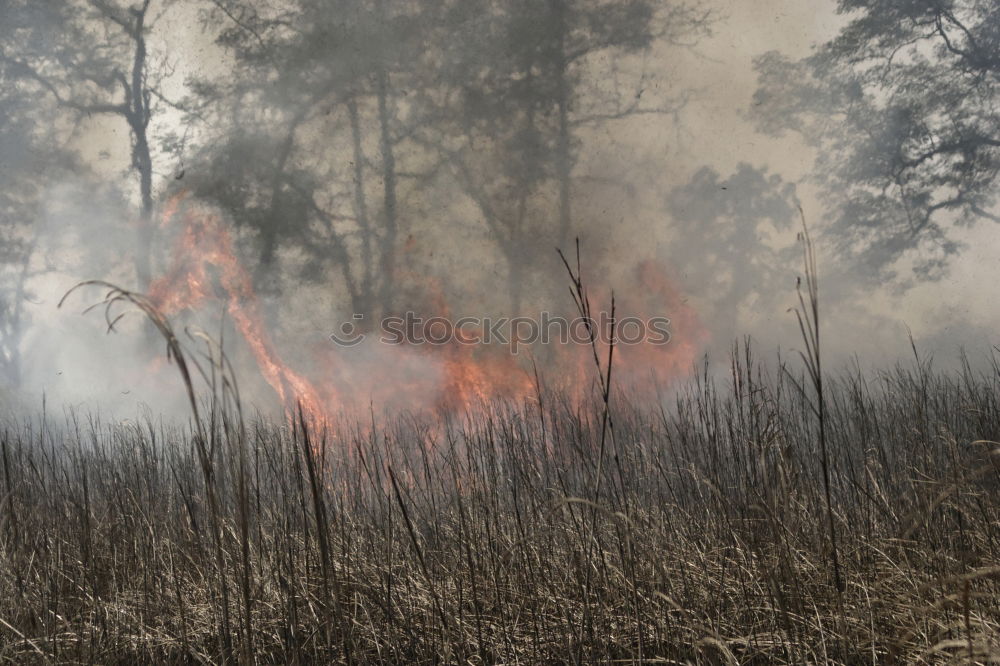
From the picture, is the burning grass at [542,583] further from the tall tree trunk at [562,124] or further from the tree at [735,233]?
the tall tree trunk at [562,124]

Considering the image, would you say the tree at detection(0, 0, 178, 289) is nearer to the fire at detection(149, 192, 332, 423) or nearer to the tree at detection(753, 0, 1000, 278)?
the fire at detection(149, 192, 332, 423)

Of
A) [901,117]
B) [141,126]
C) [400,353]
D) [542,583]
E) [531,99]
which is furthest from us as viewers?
[141,126]

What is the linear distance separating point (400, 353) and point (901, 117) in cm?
605

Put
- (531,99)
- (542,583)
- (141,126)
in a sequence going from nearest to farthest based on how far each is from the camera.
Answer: (542,583), (531,99), (141,126)

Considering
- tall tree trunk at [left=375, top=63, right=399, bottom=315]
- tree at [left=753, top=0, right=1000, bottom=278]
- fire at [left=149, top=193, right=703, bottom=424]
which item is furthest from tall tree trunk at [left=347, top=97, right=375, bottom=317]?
tree at [left=753, top=0, right=1000, bottom=278]

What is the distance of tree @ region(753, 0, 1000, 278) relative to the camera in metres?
7.66

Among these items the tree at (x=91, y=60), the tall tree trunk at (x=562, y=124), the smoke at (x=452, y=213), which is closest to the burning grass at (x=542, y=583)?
the smoke at (x=452, y=213)

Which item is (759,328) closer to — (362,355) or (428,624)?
(362,355)

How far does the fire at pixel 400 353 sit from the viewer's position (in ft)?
24.1

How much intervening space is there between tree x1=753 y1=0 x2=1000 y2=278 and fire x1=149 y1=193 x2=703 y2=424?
2291 millimetres

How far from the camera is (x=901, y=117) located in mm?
7746

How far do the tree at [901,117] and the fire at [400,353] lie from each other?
2291mm

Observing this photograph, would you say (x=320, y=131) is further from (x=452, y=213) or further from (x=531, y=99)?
(x=531, y=99)

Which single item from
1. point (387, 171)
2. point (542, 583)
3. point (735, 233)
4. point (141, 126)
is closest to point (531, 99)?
point (387, 171)
